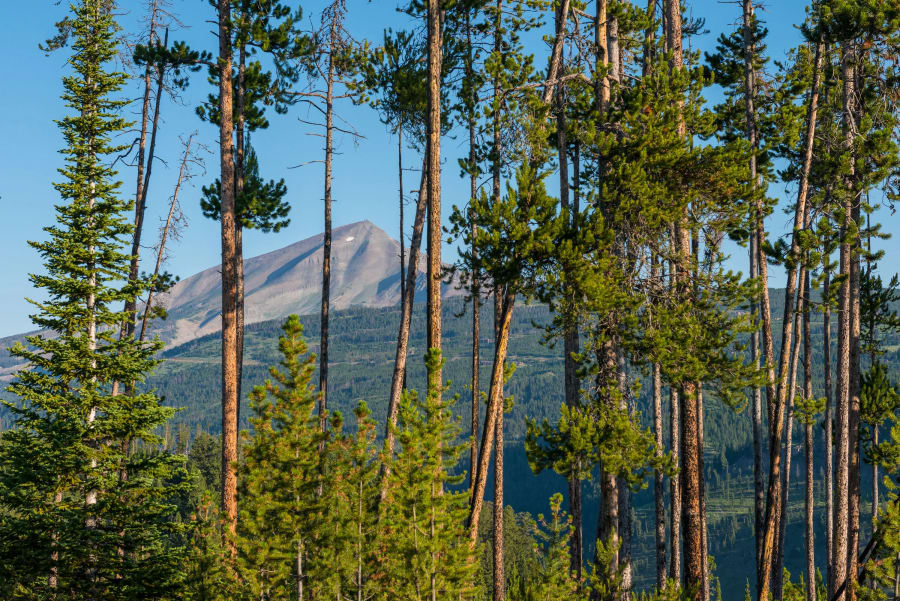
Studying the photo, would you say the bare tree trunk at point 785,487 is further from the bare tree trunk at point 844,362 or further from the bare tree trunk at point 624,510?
the bare tree trunk at point 624,510

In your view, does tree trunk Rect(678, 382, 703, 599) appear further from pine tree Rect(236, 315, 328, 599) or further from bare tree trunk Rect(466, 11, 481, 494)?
pine tree Rect(236, 315, 328, 599)

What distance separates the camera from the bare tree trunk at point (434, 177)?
11984 mm

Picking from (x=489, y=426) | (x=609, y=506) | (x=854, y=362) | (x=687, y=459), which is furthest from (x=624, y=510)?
(x=854, y=362)

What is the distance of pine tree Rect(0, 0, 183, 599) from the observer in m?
13.2

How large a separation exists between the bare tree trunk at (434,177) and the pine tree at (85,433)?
5.92 meters

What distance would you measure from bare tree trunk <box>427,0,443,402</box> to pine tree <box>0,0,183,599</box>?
5.92m

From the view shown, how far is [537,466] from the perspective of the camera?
1159 centimetres

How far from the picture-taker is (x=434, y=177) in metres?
12.1

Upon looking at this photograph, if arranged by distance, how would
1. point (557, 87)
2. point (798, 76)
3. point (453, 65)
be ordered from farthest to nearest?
point (798, 76), point (453, 65), point (557, 87)

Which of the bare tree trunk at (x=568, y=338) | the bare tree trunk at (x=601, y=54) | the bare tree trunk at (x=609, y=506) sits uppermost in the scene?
the bare tree trunk at (x=601, y=54)

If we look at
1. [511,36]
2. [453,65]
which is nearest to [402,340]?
[453,65]

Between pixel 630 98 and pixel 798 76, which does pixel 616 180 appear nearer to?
pixel 630 98

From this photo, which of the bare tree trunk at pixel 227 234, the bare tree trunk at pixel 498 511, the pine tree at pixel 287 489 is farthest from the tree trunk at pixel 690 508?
the bare tree trunk at pixel 227 234

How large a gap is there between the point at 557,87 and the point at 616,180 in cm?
353
